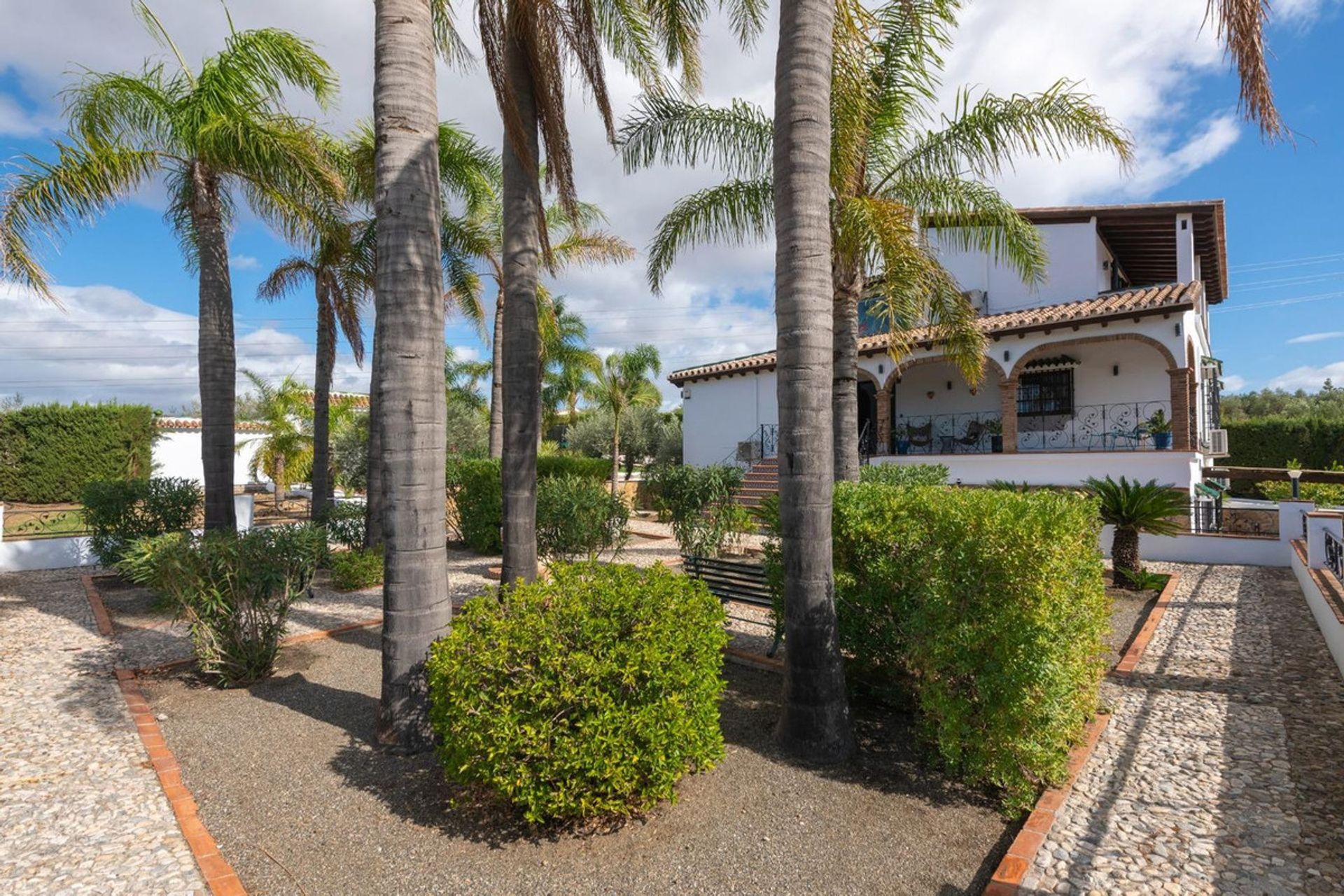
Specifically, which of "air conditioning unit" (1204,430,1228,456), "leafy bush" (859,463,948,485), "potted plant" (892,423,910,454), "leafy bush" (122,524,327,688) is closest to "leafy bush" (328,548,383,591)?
"leafy bush" (122,524,327,688)

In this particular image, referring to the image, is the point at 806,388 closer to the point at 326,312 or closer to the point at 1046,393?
the point at 326,312

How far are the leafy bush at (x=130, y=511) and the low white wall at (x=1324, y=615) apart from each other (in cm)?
1396

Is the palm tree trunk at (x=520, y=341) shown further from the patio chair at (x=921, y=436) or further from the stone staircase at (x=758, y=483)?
the patio chair at (x=921, y=436)

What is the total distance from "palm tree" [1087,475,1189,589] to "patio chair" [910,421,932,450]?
814 cm

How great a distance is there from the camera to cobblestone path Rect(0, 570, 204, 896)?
2.91 meters

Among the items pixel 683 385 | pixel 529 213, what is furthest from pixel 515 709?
pixel 683 385

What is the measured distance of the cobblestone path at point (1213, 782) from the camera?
2.90 m

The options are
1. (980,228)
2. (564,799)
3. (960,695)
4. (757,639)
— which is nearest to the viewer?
(564,799)

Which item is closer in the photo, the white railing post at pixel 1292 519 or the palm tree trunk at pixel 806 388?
the palm tree trunk at pixel 806 388

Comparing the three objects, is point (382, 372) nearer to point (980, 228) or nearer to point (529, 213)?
point (529, 213)

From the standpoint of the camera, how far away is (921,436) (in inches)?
706

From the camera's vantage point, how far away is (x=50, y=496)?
19.2m

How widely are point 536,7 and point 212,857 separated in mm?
6183

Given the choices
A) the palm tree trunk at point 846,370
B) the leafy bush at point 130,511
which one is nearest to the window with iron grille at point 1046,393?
the palm tree trunk at point 846,370
